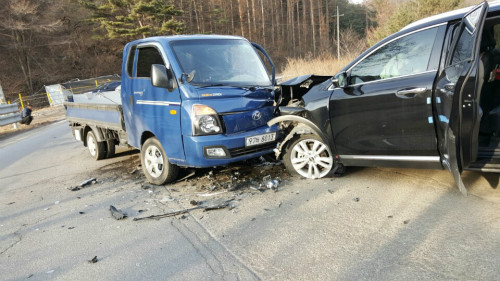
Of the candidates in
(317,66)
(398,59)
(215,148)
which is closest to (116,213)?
(215,148)

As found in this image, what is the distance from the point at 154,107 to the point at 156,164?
34.4 inches

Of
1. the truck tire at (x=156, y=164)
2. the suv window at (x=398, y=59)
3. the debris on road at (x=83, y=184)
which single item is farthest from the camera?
the debris on road at (x=83, y=184)

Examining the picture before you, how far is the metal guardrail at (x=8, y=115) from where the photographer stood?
16.2 metres

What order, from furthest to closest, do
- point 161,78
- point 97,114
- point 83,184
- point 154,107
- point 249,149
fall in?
point 97,114, point 83,184, point 154,107, point 249,149, point 161,78

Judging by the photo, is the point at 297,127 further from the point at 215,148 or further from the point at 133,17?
the point at 133,17

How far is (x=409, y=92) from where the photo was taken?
3738mm

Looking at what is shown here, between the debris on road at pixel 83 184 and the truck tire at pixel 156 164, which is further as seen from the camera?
the debris on road at pixel 83 184

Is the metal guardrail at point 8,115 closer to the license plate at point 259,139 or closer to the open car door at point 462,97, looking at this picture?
the license plate at point 259,139

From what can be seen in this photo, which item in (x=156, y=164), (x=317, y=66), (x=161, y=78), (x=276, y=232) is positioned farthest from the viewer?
(x=317, y=66)

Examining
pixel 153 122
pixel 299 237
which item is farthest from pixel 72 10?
pixel 299 237

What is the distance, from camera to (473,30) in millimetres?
3229

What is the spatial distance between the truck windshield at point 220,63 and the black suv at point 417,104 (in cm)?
91

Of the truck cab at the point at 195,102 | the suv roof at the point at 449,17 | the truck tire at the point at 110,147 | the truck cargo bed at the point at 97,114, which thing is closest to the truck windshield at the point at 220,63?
the truck cab at the point at 195,102

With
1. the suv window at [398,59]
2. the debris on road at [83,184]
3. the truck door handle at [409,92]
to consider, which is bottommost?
the debris on road at [83,184]
